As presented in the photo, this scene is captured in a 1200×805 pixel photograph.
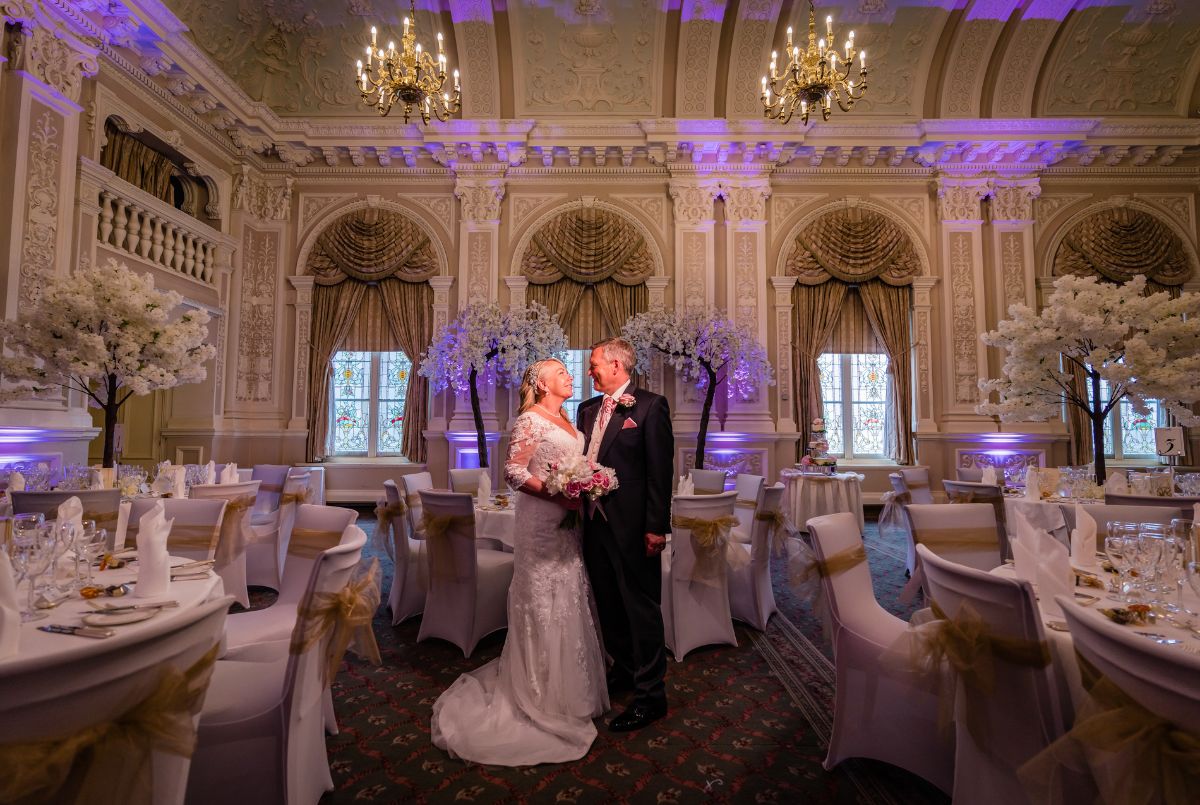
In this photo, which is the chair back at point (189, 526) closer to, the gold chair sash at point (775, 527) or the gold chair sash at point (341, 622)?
the gold chair sash at point (341, 622)

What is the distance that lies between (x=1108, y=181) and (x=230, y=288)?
481 inches

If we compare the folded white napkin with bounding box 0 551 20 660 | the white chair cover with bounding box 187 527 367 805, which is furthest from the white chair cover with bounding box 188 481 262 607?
the folded white napkin with bounding box 0 551 20 660

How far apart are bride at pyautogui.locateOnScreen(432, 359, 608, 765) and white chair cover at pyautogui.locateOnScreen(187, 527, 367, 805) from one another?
77cm

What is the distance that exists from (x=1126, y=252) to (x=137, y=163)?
41.0 ft

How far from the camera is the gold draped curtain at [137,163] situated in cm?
636

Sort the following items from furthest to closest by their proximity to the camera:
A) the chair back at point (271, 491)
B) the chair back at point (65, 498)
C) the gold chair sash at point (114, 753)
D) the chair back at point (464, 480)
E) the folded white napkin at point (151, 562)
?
the chair back at point (271, 491) → the chair back at point (464, 480) → the chair back at point (65, 498) → the folded white napkin at point (151, 562) → the gold chair sash at point (114, 753)

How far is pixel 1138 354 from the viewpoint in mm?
→ 3832

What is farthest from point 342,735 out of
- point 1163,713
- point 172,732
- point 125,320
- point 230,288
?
point 230,288

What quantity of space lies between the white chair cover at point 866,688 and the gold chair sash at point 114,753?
6.43 ft

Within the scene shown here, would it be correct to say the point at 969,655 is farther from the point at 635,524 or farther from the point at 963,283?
the point at 963,283

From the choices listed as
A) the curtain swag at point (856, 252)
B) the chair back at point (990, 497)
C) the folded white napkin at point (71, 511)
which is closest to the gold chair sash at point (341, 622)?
the folded white napkin at point (71, 511)

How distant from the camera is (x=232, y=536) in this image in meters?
4.09

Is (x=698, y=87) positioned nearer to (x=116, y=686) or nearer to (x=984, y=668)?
(x=984, y=668)

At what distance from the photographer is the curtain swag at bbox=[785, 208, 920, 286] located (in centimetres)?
835
